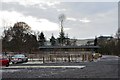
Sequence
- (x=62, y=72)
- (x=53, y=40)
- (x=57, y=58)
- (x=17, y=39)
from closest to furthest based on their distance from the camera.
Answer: (x=62, y=72) < (x=57, y=58) < (x=17, y=39) < (x=53, y=40)

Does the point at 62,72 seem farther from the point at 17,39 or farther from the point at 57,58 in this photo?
the point at 17,39

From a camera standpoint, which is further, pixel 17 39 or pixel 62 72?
pixel 17 39

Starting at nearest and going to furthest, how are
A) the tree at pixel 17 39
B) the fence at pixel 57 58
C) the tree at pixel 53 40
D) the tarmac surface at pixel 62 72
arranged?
the tarmac surface at pixel 62 72
the fence at pixel 57 58
the tree at pixel 17 39
the tree at pixel 53 40

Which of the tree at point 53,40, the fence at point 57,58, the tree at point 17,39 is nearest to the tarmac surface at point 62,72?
the fence at point 57,58

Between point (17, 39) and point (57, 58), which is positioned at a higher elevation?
point (17, 39)

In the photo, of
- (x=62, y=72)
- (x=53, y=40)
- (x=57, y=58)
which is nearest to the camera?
(x=62, y=72)

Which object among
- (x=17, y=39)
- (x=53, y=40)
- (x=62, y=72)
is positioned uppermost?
(x=53, y=40)

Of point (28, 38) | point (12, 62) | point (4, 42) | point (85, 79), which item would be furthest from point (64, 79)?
point (28, 38)

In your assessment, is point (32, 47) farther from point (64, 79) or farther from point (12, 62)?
point (64, 79)

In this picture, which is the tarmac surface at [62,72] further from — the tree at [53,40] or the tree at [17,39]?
the tree at [53,40]

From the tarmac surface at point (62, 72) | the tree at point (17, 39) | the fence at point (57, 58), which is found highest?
the tree at point (17, 39)

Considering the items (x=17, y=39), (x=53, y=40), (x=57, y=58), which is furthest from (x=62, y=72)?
(x=53, y=40)

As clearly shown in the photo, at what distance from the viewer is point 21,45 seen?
96.8 metres

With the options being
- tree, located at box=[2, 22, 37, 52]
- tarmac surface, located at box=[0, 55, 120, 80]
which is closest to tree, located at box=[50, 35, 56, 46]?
tree, located at box=[2, 22, 37, 52]
